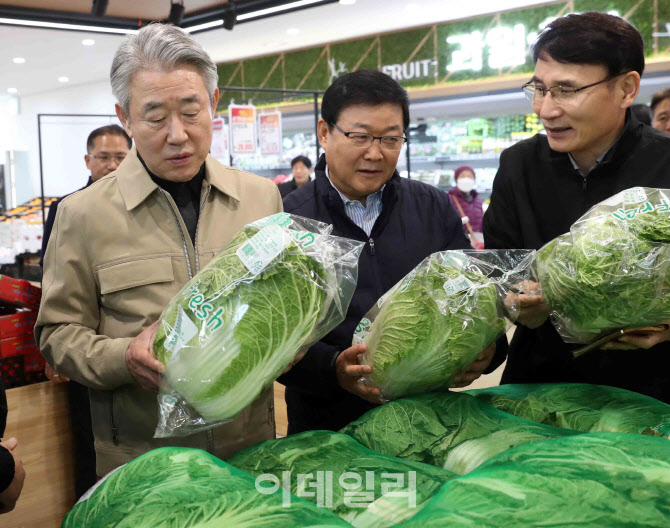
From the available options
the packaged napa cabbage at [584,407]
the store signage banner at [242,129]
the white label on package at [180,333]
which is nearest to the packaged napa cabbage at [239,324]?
the white label on package at [180,333]

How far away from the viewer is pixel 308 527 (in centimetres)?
88

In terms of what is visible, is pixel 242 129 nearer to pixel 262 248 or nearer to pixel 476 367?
pixel 476 367

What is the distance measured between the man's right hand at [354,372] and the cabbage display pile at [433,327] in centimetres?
2

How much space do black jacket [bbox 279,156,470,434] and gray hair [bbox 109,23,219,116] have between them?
62 cm

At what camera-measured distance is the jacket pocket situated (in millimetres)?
1521

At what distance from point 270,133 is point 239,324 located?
5.87 meters

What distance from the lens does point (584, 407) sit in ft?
4.49

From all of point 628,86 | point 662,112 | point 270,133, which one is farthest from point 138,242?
point 270,133

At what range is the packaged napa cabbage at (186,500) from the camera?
2.96 feet

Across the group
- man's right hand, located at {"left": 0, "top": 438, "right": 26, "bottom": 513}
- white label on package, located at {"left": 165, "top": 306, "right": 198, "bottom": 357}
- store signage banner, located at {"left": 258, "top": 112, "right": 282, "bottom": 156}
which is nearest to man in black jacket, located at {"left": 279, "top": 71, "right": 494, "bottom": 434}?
white label on package, located at {"left": 165, "top": 306, "right": 198, "bottom": 357}

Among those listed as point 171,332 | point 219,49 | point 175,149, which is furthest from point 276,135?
point 171,332

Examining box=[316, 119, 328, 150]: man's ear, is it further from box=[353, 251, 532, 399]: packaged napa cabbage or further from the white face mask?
the white face mask

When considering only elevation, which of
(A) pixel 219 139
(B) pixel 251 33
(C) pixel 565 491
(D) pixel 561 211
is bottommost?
(C) pixel 565 491

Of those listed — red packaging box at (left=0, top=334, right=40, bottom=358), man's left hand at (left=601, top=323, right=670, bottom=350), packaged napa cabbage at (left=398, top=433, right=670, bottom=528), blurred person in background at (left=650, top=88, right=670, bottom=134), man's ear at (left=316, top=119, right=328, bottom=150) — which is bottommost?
red packaging box at (left=0, top=334, right=40, bottom=358)
